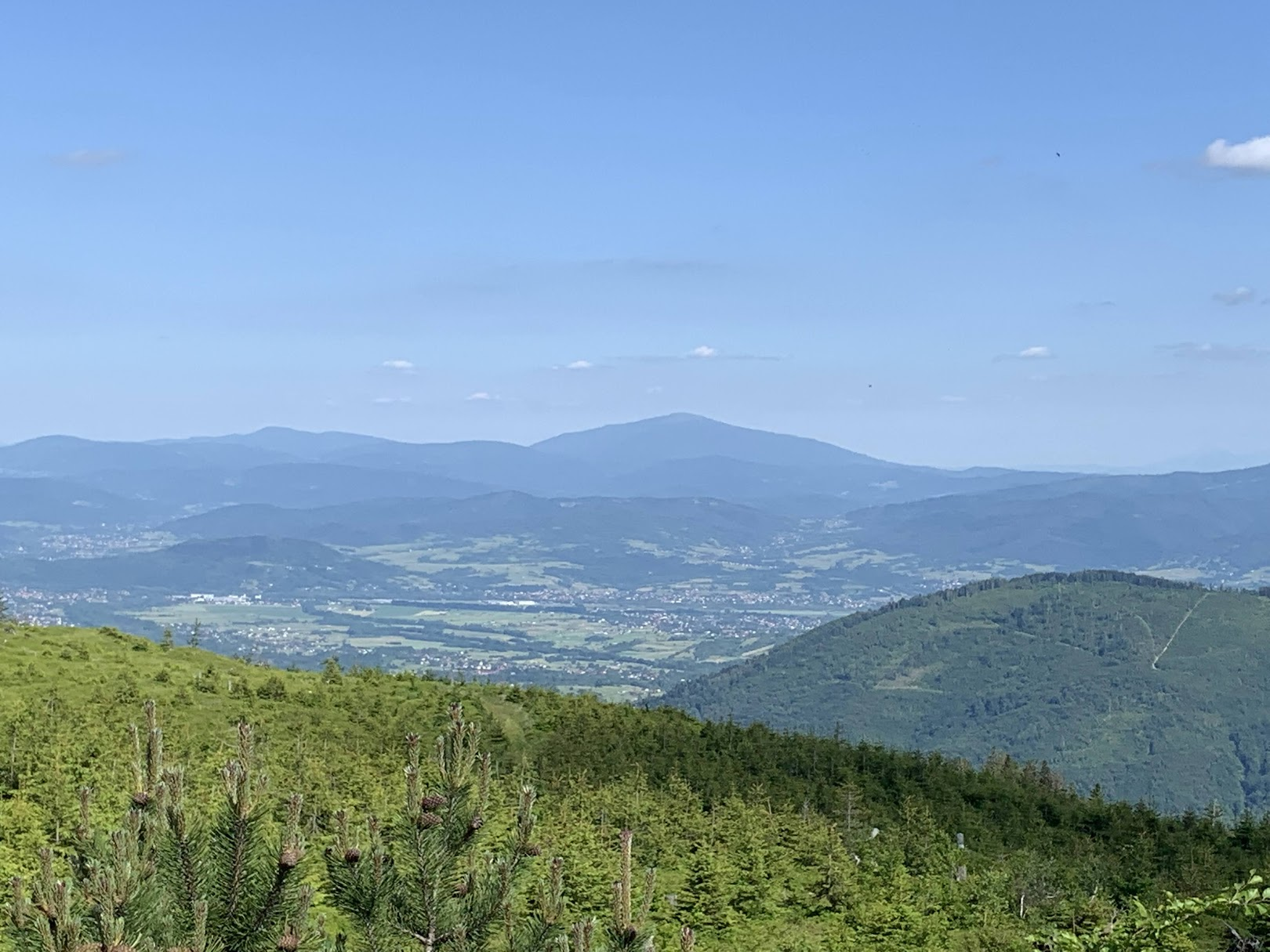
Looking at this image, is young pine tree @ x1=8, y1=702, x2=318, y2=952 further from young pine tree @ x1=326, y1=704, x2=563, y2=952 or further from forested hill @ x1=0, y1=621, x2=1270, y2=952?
forested hill @ x1=0, y1=621, x2=1270, y2=952

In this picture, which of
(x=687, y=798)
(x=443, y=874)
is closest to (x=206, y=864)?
(x=443, y=874)

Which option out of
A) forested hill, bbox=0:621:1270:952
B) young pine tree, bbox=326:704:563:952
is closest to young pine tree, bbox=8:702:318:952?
young pine tree, bbox=326:704:563:952

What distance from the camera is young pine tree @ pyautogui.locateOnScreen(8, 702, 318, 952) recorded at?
12.1 m

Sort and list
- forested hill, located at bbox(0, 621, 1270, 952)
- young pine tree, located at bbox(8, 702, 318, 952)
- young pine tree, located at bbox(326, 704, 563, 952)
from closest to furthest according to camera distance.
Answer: young pine tree, located at bbox(8, 702, 318, 952) → young pine tree, located at bbox(326, 704, 563, 952) → forested hill, located at bbox(0, 621, 1270, 952)

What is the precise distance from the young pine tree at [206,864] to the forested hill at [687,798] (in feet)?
98.4

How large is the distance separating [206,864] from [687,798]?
6428 centimetres

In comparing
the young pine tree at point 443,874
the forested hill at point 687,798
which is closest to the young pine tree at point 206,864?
the young pine tree at point 443,874

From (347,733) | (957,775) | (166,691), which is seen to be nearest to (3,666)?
(166,691)

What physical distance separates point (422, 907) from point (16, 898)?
446 centimetres

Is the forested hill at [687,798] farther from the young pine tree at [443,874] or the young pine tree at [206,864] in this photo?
the young pine tree at [206,864]

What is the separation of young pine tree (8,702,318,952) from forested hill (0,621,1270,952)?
2999cm

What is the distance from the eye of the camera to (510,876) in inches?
566

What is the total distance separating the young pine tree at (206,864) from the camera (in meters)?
12.1

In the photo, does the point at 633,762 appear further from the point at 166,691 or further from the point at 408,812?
the point at 408,812
